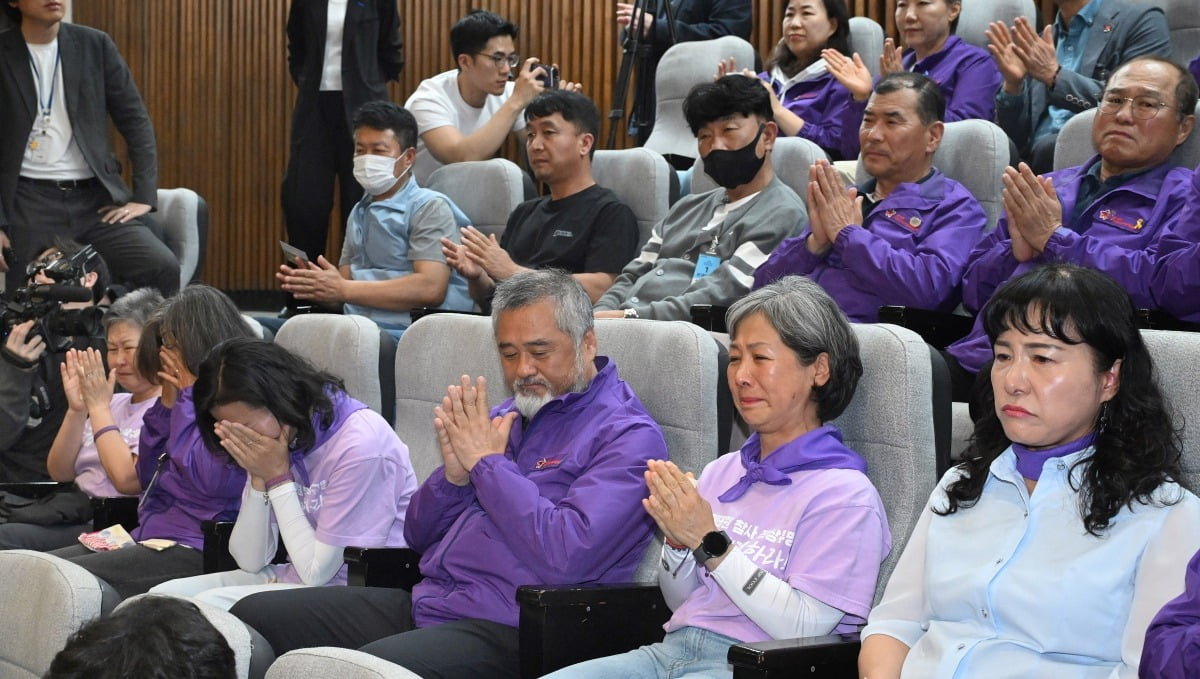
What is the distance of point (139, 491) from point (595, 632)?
1.78 meters

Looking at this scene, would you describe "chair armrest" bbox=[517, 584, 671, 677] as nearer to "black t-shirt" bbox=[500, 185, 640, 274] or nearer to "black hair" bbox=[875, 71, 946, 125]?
"black hair" bbox=[875, 71, 946, 125]

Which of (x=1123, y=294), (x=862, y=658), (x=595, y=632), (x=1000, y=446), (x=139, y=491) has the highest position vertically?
(x=1123, y=294)

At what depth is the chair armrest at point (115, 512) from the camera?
11.3 ft

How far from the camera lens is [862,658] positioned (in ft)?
6.39

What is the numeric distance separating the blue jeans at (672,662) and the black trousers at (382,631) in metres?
0.22

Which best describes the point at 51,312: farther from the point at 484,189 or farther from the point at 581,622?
the point at 581,622

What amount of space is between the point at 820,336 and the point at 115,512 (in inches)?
82.2

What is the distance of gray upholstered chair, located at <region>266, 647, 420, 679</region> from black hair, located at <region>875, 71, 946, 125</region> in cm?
222

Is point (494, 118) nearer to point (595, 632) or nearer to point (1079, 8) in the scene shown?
point (1079, 8)

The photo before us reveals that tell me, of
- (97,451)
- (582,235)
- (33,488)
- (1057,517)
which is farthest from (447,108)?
(1057,517)

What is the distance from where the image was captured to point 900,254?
3.14 metres

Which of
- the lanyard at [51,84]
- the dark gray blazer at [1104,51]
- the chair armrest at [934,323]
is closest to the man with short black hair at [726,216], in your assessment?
the chair armrest at [934,323]

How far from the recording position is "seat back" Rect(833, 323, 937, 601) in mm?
2223

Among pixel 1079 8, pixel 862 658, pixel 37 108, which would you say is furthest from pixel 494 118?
pixel 862 658
